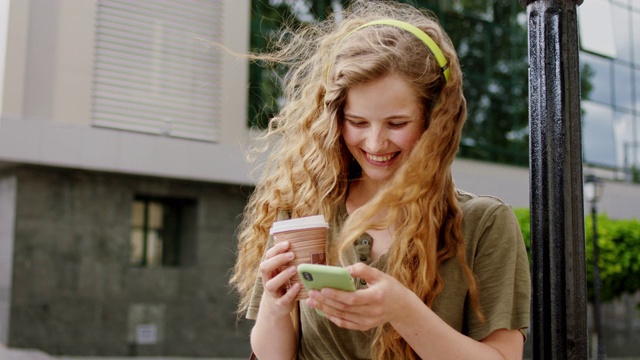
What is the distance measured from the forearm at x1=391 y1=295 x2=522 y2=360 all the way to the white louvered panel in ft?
35.0

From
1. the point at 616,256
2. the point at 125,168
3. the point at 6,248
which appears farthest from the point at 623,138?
the point at 6,248

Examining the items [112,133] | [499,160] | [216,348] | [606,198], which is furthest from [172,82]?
[606,198]

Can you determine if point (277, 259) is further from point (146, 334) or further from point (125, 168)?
point (146, 334)

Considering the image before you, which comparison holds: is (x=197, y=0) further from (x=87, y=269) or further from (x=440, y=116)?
(x=440, y=116)

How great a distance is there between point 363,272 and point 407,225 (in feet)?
1.05

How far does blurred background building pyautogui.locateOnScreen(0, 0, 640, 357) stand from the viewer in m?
11.9

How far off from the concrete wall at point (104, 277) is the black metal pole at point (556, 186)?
10.4m

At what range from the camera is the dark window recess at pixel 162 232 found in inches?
540

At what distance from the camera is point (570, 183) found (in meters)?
1.70

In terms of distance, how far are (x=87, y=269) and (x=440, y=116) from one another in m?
11.9

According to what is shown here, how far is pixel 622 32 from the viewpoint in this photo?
1950cm

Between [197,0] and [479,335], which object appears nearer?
[479,335]

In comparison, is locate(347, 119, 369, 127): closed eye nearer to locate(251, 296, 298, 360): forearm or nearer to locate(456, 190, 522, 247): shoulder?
locate(456, 190, 522, 247): shoulder

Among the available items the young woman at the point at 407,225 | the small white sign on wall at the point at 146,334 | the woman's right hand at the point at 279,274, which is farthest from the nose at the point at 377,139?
the small white sign on wall at the point at 146,334
